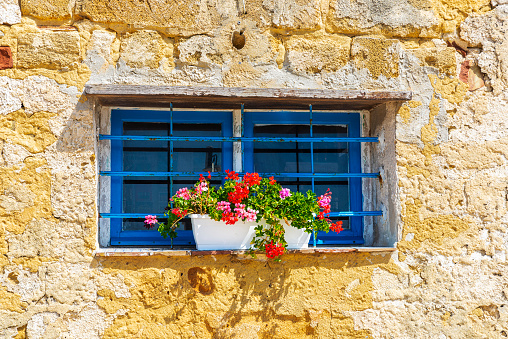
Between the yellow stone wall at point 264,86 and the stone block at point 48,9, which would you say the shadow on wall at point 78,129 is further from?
the stone block at point 48,9

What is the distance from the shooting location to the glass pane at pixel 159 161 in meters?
2.42

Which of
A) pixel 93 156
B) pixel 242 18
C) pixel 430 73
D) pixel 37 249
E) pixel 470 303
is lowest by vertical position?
pixel 470 303

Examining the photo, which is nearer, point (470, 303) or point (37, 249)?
point (37, 249)

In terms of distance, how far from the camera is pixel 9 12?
6.90 ft

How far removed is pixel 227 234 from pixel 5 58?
141cm

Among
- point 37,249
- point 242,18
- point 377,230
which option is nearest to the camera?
point 37,249

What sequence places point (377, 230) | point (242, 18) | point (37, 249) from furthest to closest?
point (377, 230)
point (242, 18)
point (37, 249)

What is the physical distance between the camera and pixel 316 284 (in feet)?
7.18

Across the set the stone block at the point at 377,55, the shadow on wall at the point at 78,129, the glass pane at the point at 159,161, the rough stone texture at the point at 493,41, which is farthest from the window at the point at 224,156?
the rough stone texture at the point at 493,41

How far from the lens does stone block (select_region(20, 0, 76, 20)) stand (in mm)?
2115

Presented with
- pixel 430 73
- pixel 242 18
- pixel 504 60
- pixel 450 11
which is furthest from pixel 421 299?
pixel 242 18

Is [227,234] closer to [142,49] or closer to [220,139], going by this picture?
[220,139]

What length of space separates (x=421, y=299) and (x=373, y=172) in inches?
29.1

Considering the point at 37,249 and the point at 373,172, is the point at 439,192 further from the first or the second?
the point at 37,249
